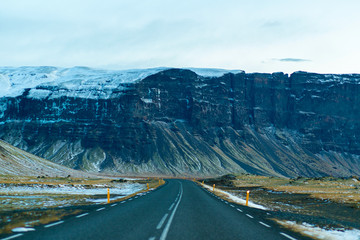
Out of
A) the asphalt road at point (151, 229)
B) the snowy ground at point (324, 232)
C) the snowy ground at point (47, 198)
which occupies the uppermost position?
the asphalt road at point (151, 229)

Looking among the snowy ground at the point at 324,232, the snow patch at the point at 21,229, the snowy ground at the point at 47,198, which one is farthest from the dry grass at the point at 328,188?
the snow patch at the point at 21,229

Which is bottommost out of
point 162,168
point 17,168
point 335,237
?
point 162,168

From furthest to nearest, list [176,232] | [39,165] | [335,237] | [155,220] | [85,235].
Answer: [39,165] < [155,220] < [335,237] < [176,232] < [85,235]

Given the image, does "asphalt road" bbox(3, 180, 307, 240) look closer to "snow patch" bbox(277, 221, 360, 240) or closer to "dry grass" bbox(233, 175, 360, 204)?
"snow patch" bbox(277, 221, 360, 240)

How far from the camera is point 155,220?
18.1 meters

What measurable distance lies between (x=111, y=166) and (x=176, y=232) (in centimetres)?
18394

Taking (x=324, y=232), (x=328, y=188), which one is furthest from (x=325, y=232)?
(x=328, y=188)

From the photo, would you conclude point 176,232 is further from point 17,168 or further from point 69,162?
point 69,162

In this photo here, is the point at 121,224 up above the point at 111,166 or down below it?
above

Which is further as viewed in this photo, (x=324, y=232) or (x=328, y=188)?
(x=328, y=188)

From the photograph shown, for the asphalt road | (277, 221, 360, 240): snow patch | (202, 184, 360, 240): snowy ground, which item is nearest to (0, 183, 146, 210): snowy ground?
the asphalt road

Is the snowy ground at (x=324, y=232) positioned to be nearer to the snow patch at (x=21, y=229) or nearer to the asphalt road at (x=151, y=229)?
the asphalt road at (x=151, y=229)

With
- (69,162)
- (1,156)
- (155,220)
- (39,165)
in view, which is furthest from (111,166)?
(155,220)

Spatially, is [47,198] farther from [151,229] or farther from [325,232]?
[325,232]
